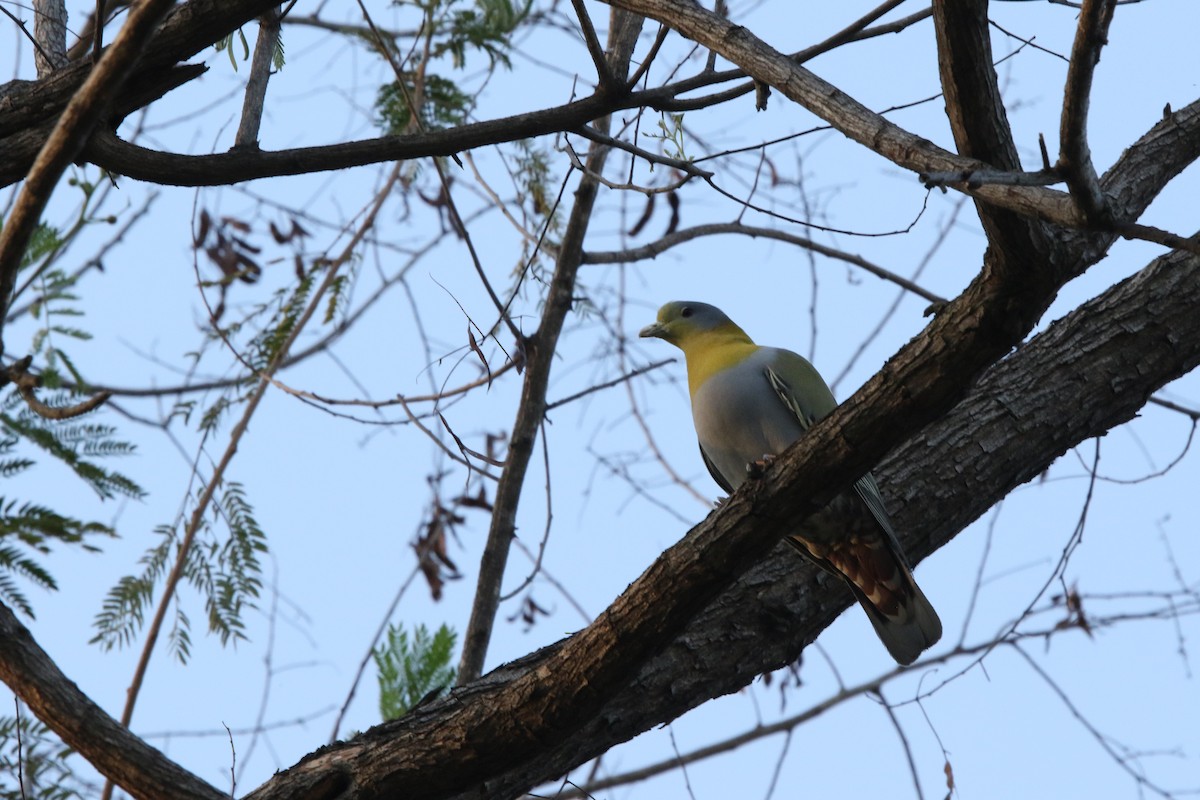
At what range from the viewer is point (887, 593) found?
152 inches

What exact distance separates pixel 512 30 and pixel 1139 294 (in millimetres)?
2295

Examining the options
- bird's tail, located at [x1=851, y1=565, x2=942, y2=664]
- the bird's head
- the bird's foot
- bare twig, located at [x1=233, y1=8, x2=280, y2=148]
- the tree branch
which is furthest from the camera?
the bird's head

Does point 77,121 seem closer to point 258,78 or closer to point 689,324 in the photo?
point 258,78

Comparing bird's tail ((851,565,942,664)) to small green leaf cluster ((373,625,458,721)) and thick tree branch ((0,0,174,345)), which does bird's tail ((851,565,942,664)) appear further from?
thick tree branch ((0,0,174,345))

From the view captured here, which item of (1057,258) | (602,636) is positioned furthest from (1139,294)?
(602,636)

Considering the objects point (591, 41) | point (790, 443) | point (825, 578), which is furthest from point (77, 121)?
point (825, 578)

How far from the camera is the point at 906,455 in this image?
3.91 m

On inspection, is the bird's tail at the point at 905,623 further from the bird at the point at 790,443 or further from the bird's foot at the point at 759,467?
the bird's foot at the point at 759,467

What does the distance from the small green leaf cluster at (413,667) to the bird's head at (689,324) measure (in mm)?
1375

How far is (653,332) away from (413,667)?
1.55m

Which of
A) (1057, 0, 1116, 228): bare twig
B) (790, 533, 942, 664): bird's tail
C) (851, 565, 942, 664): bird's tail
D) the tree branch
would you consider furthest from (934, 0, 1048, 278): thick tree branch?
the tree branch

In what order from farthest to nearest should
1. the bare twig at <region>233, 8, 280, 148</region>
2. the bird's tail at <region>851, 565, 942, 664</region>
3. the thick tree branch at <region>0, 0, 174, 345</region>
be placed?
the bird's tail at <region>851, 565, 942, 664</region>, the bare twig at <region>233, 8, 280, 148</region>, the thick tree branch at <region>0, 0, 174, 345</region>

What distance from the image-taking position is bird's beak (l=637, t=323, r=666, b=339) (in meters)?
4.83

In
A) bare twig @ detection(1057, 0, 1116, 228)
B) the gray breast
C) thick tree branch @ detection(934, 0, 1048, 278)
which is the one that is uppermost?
the gray breast
